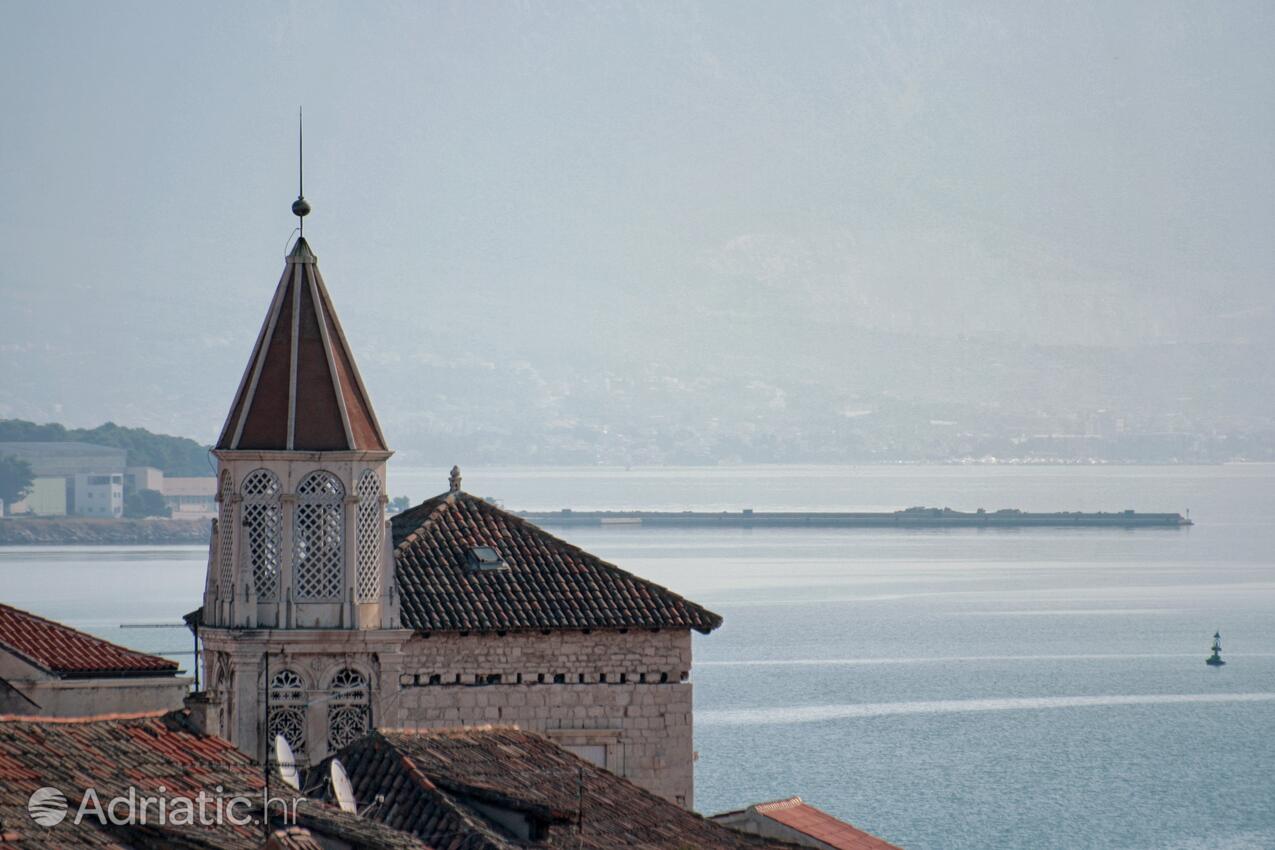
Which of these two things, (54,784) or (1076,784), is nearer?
(54,784)

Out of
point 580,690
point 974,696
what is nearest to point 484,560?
point 580,690

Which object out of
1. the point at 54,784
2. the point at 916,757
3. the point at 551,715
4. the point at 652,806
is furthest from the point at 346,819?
the point at 916,757

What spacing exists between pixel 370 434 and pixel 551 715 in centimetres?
299

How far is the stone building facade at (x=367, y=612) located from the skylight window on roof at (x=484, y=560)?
19mm

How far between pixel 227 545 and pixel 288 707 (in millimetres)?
1296

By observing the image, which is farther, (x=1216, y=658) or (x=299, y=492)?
(x=1216, y=658)

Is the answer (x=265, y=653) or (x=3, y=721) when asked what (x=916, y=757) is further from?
(x=3, y=721)

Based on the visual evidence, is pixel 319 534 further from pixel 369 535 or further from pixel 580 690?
pixel 580 690

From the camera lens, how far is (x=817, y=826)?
2178cm

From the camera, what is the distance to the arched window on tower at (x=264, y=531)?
60.0 ft

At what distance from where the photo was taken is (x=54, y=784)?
12797mm

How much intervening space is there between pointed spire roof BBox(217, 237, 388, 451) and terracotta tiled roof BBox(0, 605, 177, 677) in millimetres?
2255

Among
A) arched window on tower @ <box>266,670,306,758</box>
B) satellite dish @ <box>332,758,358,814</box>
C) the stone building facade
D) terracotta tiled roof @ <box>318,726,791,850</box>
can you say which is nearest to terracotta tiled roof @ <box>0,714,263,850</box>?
satellite dish @ <box>332,758,358,814</box>

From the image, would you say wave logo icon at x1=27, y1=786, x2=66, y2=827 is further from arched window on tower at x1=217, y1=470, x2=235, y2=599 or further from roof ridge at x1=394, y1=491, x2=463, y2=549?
roof ridge at x1=394, y1=491, x2=463, y2=549
